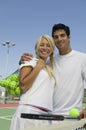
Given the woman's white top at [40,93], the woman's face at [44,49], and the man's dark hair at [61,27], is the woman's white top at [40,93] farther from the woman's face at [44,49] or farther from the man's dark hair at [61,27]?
the man's dark hair at [61,27]

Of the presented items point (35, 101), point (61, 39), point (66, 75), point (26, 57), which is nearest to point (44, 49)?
point (26, 57)

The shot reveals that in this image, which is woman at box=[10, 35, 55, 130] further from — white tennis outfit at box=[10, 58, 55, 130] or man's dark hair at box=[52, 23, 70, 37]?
man's dark hair at box=[52, 23, 70, 37]

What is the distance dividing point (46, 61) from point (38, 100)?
0.44 metres

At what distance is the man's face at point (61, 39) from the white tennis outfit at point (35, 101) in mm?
438

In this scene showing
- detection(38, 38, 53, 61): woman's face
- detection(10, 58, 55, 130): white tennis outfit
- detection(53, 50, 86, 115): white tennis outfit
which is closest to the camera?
detection(10, 58, 55, 130): white tennis outfit

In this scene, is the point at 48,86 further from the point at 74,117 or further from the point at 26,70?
the point at 74,117

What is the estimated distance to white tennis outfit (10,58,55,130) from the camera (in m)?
2.95

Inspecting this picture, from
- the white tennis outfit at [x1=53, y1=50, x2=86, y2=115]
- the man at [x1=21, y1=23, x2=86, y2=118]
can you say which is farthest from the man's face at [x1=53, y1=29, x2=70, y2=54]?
the white tennis outfit at [x1=53, y1=50, x2=86, y2=115]

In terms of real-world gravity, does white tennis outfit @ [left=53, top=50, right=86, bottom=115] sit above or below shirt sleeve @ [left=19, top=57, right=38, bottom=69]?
below

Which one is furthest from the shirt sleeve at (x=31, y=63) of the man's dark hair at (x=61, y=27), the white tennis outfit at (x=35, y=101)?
the man's dark hair at (x=61, y=27)

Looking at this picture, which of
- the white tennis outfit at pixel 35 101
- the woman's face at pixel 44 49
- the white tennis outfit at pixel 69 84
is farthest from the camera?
the white tennis outfit at pixel 69 84

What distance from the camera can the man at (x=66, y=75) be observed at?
333cm

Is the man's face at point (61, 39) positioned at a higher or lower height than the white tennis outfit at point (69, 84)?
higher

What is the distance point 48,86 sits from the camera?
3.05 meters
